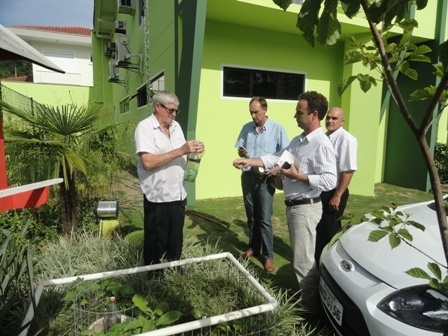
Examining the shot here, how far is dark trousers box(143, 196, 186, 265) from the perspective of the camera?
9.32 feet

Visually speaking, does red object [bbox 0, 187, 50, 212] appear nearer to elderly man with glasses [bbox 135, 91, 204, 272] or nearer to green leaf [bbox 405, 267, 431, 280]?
elderly man with glasses [bbox 135, 91, 204, 272]

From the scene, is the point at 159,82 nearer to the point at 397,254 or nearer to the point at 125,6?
the point at 125,6

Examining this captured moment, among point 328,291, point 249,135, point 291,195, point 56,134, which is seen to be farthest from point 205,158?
point 328,291

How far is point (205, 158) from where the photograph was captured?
275 inches

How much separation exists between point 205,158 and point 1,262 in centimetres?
496

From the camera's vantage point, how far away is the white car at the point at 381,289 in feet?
5.97

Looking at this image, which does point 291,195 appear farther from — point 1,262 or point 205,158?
point 205,158

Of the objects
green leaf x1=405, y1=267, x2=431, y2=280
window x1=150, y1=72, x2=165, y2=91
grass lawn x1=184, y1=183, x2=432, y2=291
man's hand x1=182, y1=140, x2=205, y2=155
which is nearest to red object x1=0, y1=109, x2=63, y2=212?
man's hand x1=182, y1=140, x2=205, y2=155

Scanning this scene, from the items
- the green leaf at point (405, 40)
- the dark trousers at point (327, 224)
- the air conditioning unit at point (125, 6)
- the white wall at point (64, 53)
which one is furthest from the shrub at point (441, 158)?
the white wall at point (64, 53)

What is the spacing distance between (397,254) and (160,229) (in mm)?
1884

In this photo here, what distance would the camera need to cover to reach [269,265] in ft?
12.3

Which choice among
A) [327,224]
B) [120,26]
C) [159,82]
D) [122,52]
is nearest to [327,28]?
[327,224]

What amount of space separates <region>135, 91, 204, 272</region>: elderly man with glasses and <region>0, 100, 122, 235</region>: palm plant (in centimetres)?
116

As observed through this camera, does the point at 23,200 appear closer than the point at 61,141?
Yes
